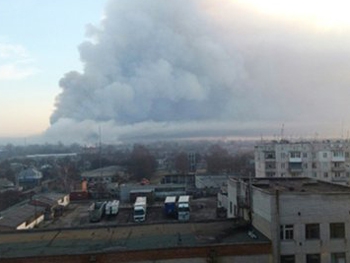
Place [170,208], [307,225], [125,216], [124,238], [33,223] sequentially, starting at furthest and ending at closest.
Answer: [125,216] < [170,208] < [33,223] < [124,238] < [307,225]

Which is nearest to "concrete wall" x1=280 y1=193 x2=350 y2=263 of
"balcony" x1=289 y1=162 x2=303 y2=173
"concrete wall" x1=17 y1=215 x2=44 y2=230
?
"concrete wall" x1=17 y1=215 x2=44 y2=230

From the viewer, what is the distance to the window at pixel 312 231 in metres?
18.8

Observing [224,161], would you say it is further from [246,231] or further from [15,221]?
[246,231]

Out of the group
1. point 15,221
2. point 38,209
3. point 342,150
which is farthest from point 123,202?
point 342,150

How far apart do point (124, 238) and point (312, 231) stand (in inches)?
346

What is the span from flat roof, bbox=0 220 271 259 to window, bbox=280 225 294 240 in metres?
0.78

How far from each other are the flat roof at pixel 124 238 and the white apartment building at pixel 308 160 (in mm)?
39958

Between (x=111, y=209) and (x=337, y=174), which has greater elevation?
(x=337, y=174)

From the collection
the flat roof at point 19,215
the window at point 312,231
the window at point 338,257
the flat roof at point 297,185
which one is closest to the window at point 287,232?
the window at point 312,231

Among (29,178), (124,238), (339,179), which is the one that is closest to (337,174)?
(339,179)

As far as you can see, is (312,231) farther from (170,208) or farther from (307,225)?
(170,208)

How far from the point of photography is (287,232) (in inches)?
732

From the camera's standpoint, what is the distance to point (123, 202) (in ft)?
170

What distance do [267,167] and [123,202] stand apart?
2248 centimetres
